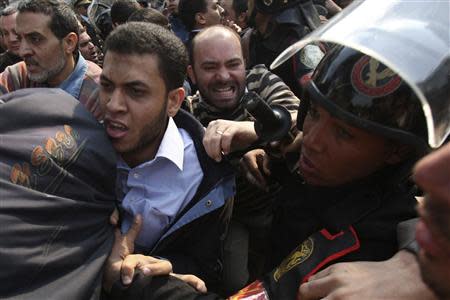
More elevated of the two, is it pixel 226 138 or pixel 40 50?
pixel 226 138

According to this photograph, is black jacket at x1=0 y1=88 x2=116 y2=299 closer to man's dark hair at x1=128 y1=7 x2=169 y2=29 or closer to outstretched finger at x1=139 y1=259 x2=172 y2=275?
outstretched finger at x1=139 y1=259 x2=172 y2=275

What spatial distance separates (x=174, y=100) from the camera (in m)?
2.00

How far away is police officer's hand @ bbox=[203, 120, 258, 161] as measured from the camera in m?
1.69

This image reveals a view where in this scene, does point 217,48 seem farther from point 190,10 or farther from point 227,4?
point 227,4

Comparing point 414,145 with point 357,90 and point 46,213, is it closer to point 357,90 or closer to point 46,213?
point 357,90

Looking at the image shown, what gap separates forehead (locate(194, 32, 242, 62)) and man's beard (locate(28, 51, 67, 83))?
3.66ft

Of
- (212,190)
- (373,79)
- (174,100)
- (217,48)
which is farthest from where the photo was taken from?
(217,48)

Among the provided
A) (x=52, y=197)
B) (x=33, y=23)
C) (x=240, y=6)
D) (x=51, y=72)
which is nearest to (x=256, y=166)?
(x=52, y=197)

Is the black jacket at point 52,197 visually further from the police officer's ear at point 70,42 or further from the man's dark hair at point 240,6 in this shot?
the man's dark hair at point 240,6

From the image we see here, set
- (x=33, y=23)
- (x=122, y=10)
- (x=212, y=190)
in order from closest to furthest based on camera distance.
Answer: (x=212, y=190), (x=33, y=23), (x=122, y=10)

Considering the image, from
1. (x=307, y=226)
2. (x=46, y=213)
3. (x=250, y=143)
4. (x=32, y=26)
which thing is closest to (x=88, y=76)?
(x=32, y=26)

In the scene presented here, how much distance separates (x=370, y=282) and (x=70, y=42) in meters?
2.93

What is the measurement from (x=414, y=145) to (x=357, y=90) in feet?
0.71

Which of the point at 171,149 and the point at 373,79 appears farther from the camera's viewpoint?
the point at 171,149
